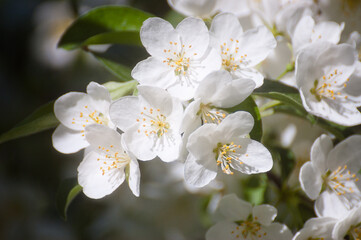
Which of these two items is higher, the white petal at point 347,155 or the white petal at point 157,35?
the white petal at point 157,35

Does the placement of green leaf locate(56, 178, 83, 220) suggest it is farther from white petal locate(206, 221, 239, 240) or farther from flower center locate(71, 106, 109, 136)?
white petal locate(206, 221, 239, 240)

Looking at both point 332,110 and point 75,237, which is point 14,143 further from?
point 332,110

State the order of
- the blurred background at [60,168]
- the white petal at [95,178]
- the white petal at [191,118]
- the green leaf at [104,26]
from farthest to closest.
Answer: the blurred background at [60,168] → the green leaf at [104,26] → the white petal at [95,178] → the white petal at [191,118]

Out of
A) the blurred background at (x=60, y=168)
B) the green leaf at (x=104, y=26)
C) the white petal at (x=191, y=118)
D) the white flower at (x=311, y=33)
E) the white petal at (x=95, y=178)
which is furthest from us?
the blurred background at (x=60, y=168)

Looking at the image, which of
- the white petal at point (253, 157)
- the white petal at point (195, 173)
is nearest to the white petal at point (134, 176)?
the white petal at point (195, 173)

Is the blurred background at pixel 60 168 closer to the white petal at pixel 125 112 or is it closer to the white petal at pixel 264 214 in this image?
Result: the white petal at pixel 264 214

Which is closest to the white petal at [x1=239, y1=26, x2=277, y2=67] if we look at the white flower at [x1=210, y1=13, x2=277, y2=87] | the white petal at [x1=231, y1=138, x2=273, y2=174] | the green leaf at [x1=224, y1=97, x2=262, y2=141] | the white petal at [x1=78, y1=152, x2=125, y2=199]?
the white flower at [x1=210, y1=13, x2=277, y2=87]

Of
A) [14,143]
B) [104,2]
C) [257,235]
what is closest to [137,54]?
[257,235]
